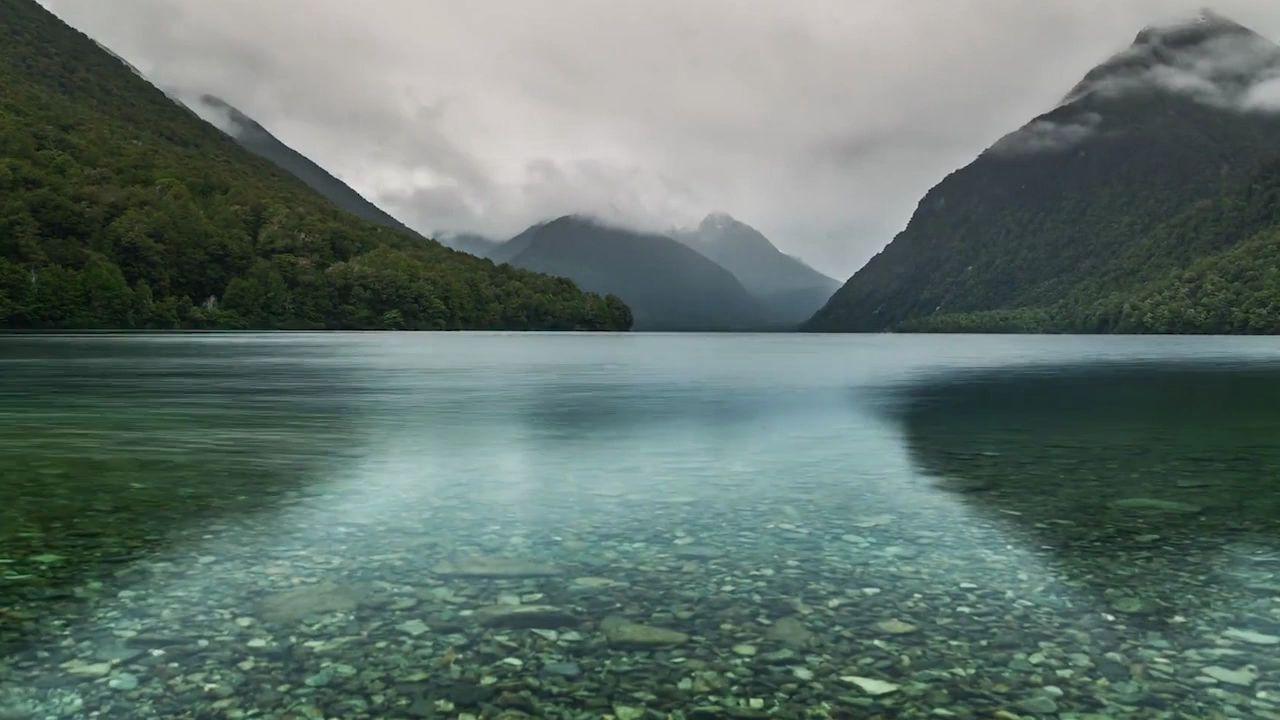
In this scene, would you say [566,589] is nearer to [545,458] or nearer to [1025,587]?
[1025,587]

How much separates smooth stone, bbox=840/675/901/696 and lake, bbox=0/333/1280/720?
31 mm

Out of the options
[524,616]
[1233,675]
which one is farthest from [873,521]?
[524,616]

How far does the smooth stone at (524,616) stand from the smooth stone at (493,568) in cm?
162

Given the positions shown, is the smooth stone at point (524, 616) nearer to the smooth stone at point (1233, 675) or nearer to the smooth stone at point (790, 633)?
the smooth stone at point (790, 633)

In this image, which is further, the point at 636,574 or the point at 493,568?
the point at 493,568

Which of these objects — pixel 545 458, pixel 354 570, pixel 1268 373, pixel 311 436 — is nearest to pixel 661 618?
pixel 354 570

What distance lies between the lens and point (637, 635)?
11.5 metres

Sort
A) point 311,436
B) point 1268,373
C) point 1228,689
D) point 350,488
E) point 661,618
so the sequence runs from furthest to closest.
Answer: point 1268,373
point 311,436
point 350,488
point 661,618
point 1228,689

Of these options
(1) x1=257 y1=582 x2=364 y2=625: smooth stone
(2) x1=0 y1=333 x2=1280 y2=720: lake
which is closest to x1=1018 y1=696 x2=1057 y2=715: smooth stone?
(2) x1=0 y1=333 x2=1280 y2=720: lake

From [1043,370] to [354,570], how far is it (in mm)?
85874

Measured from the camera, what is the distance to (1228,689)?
9.80m

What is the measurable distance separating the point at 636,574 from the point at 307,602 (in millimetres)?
4672

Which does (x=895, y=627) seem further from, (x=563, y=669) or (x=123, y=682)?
(x=123, y=682)

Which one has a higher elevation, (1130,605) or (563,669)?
(1130,605)
